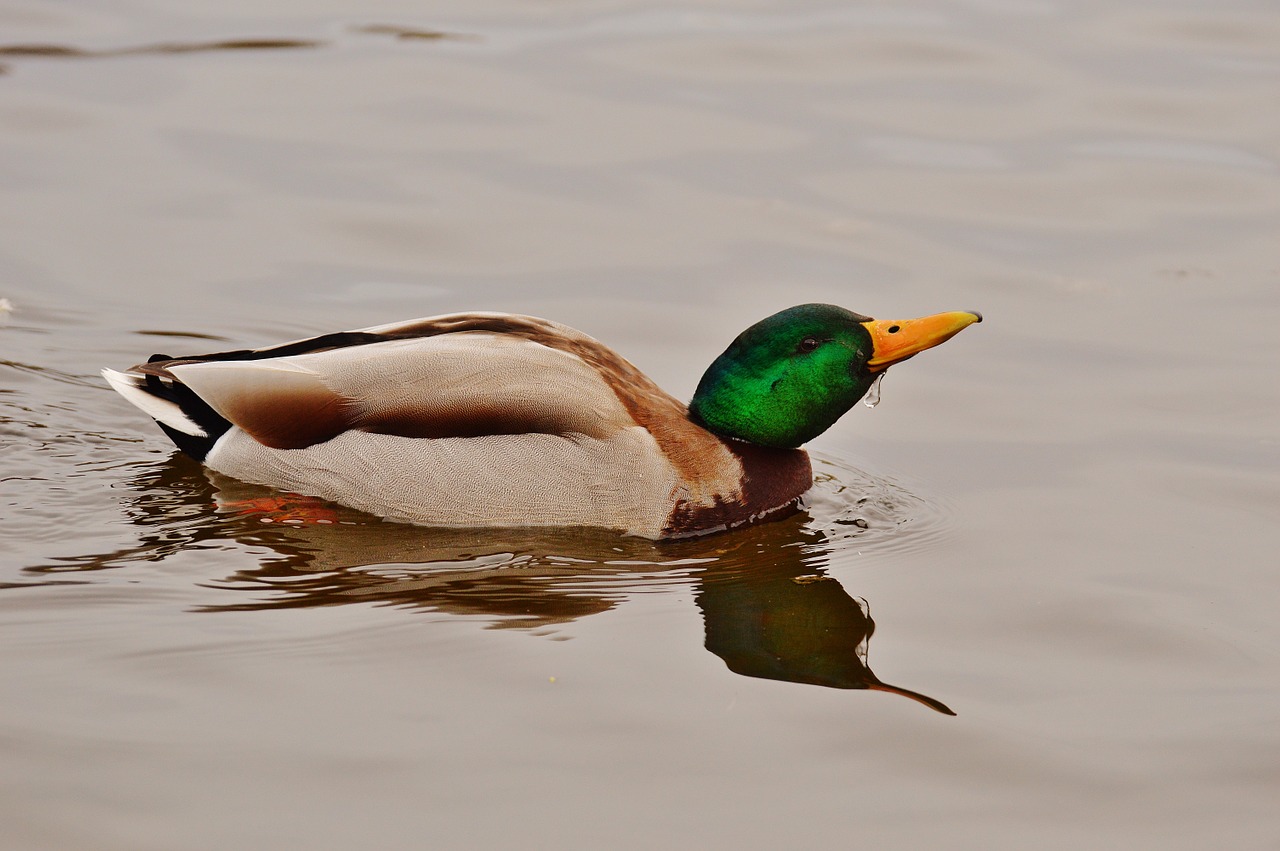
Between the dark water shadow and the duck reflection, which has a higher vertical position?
the dark water shadow

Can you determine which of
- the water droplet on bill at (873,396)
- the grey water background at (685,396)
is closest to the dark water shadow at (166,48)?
the grey water background at (685,396)

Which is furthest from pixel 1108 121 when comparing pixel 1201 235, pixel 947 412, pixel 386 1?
pixel 386 1

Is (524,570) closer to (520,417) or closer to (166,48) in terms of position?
(520,417)

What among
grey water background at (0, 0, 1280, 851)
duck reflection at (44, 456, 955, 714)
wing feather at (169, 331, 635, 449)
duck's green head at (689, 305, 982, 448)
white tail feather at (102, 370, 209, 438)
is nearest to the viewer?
grey water background at (0, 0, 1280, 851)

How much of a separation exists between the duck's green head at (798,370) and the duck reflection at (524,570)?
434 mm

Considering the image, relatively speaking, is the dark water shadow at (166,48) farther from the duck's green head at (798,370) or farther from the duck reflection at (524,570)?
the duck's green head at (798,370)

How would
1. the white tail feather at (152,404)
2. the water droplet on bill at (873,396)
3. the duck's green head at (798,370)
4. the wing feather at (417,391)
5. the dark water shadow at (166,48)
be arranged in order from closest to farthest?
1. the wing feather at (417,391)
2. the duck's green head at (798,370)
3. the white tail feather at (152,404)
4. the water droplet on bill at (873,396)
5. the dark water shadow at (166,48)

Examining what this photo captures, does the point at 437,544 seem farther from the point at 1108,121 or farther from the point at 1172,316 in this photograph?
the point at 1108,121

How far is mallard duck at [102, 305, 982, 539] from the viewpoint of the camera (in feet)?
22.5

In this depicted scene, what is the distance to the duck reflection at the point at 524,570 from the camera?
5992mm

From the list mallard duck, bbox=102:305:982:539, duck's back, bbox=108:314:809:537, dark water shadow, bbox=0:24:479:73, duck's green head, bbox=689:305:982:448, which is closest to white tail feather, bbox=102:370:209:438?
mallard duck, bbox=102:305:982:539

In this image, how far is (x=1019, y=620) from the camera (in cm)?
627

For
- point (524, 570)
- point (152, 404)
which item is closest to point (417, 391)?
point (524, 570)

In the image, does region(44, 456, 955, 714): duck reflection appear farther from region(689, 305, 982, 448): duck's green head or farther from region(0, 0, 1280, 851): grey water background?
region(689, 305, 982, 448): duck's green head
